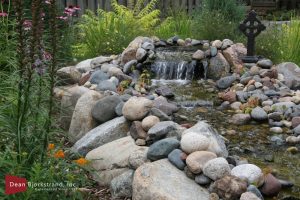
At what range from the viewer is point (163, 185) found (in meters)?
3.58

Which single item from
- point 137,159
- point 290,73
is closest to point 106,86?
point 137,159

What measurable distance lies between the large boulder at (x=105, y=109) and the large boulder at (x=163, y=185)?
4.90 ft

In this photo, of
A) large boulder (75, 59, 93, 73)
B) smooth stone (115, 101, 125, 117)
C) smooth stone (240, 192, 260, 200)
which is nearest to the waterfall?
large boulder (75, 59, 93, 73)

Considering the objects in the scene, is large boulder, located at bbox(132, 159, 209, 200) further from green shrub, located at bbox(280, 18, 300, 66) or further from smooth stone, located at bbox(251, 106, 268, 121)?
green shrub, located at bbox(280, 18, 300, 66)

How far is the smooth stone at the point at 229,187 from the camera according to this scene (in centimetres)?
350

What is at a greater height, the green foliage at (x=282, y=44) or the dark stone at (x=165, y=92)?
the green foliage at (x=282, y=44)

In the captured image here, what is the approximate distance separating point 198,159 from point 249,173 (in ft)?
1.29

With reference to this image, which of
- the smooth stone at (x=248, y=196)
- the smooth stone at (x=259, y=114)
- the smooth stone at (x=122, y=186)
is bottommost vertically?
the smooth stone at (x=122, y=186)

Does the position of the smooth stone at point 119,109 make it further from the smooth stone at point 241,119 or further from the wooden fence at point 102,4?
the wooden fence at point 102,4

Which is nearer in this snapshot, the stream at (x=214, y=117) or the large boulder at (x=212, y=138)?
the large boulder at (x=212, y=138)

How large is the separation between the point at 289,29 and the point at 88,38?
3.35 meters

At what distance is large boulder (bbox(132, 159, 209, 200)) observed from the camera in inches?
138

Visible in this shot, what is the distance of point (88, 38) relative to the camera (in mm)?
8672

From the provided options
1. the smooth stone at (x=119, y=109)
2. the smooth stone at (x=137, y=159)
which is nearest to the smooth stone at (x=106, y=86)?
the smooth stone at (x=119, y=109)
